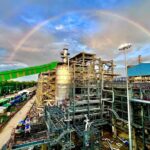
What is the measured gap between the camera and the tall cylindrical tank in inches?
974

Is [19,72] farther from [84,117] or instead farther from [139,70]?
[139,70]

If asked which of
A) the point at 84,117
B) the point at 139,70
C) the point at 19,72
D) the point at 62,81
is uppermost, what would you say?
the point at 139,70

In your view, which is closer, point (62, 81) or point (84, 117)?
point (84, 117)

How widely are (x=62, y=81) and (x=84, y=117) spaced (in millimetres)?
9472

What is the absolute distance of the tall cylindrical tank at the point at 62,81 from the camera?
24.7 metres

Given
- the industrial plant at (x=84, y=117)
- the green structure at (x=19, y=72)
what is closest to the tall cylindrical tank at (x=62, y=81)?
the industrial plant at (x=84, y=117)

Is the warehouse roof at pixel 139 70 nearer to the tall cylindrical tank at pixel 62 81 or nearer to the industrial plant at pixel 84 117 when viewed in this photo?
the industrial plant at pixel 84 117

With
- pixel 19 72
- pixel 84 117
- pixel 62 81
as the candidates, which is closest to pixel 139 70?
A: pixel 62 81

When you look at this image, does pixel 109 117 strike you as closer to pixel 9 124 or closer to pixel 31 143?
pixel 31 143

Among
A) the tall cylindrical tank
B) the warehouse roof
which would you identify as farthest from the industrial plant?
the warehouse roof

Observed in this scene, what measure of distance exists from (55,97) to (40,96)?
3.26 m

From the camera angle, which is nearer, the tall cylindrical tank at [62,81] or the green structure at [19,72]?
the green structure at [19,72]

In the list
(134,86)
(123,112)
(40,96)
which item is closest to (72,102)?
(123,112)

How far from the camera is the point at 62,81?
24.9 meters
